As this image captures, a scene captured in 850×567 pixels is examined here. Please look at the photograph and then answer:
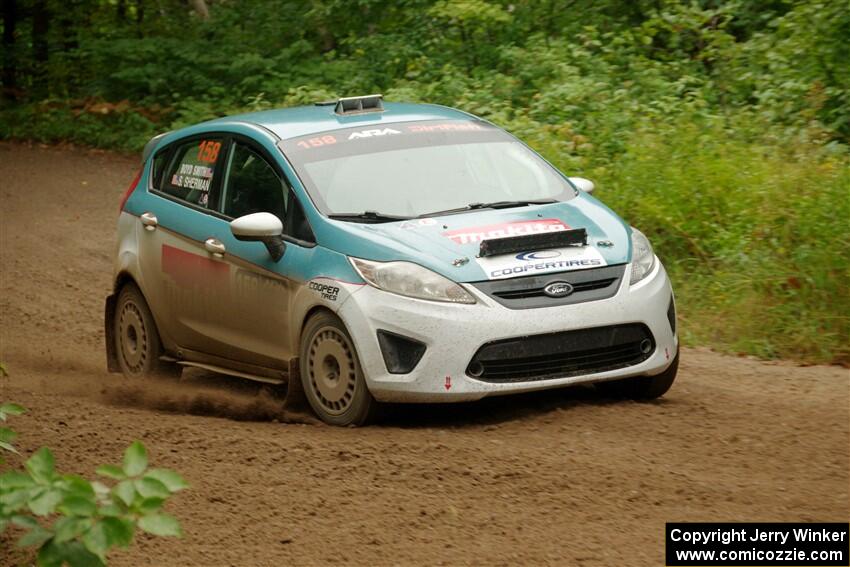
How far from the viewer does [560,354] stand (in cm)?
695

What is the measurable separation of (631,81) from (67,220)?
6780 millimetres

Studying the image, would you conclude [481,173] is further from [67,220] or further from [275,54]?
[275,54]

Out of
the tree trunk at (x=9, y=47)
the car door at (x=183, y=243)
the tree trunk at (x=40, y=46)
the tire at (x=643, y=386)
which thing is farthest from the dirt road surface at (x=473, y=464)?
the tree trunk at (x=9, y=47)

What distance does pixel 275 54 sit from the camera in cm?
2008

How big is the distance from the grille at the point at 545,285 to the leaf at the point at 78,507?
371 cm

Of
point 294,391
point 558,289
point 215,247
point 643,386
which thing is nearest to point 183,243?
point 215,247

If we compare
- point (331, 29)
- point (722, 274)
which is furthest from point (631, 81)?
point (331, 29)

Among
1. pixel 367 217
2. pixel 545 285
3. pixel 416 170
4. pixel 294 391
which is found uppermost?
pixel 416 170

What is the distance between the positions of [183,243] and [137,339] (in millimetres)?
1070

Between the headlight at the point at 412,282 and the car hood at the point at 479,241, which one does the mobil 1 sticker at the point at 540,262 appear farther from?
the headlight at the point at 412,282

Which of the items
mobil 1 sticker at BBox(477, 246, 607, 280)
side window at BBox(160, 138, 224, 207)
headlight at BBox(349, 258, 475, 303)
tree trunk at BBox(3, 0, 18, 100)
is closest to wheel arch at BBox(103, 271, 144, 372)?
side window at BBox(160, 138, 224, 207)

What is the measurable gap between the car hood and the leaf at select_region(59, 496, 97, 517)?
368 centimetres

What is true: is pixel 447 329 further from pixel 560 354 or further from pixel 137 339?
pixel 137 339

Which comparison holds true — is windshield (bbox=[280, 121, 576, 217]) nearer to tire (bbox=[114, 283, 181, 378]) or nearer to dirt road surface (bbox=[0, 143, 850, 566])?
dirt road surface (bbox=[0, 143, 850, 566])
